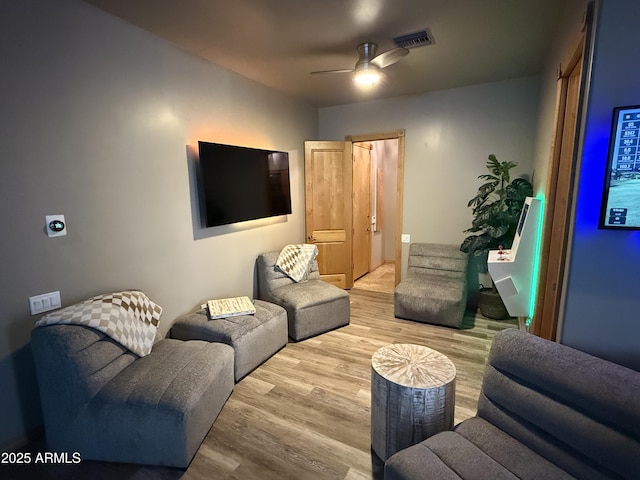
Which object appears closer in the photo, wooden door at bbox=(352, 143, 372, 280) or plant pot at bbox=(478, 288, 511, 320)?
plant pot at bbox=(478, 288, 511, 320)

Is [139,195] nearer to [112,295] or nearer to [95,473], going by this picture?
[112,295]

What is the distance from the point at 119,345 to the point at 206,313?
2.91 ft

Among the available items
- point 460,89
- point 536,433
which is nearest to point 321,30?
point 460,89

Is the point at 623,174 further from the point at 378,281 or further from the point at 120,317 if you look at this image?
the point at 378,281

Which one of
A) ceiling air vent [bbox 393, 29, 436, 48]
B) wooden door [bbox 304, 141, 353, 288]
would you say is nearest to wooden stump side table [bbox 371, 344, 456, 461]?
ceiling air vent [bbox 393, 29, 436, 48]

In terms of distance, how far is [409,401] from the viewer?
1.60 meters

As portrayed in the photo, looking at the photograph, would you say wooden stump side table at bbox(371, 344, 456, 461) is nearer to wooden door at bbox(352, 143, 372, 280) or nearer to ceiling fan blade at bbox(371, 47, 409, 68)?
ceiling fan blade at bbox(371, 47, 409, 68)

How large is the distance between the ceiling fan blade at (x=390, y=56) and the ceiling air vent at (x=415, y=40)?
0.48 feet

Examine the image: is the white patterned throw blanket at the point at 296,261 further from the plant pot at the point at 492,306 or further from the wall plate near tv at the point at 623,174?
the wall plate near tv at the point at 623,174

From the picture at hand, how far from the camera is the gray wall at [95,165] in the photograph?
6.07ft

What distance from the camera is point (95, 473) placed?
1.74m

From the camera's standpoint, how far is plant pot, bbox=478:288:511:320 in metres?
3.69

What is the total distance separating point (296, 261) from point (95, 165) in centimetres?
229

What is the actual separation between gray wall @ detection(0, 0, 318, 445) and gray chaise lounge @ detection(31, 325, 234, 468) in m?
0.35
